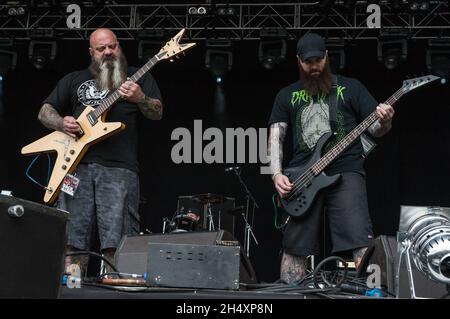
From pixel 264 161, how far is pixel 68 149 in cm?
491

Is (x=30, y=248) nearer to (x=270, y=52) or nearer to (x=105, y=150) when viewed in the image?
(x=105, y=150)

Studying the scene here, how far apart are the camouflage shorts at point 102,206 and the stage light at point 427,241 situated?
2287mm

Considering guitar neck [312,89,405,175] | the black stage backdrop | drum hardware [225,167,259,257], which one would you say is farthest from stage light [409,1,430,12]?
guitar neck [312,89,405,175]

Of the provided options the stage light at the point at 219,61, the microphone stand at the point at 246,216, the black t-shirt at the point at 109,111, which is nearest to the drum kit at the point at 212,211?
the microphone stand at the point at 246,216

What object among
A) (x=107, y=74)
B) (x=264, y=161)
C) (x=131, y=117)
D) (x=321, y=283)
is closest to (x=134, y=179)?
(x=131, y=117)

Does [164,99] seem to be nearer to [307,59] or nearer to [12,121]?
[12,121]

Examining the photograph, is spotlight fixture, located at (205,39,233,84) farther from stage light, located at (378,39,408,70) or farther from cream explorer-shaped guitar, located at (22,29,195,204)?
cream explorer-shaped guitar, located at (22,29,195,204)

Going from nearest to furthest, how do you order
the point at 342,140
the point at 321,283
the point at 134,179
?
1. the point at 321,283
2. the point at 342,140
3. the point at 134,179

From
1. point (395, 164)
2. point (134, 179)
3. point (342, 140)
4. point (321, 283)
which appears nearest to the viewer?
point (321, 283)

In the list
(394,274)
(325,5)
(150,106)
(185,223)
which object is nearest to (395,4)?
(325,5)

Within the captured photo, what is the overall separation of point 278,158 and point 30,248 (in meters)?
2.60

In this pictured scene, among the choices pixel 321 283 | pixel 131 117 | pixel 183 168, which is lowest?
pixel 321 283

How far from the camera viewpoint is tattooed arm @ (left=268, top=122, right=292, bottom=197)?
4.23m

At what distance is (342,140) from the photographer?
4.25m
